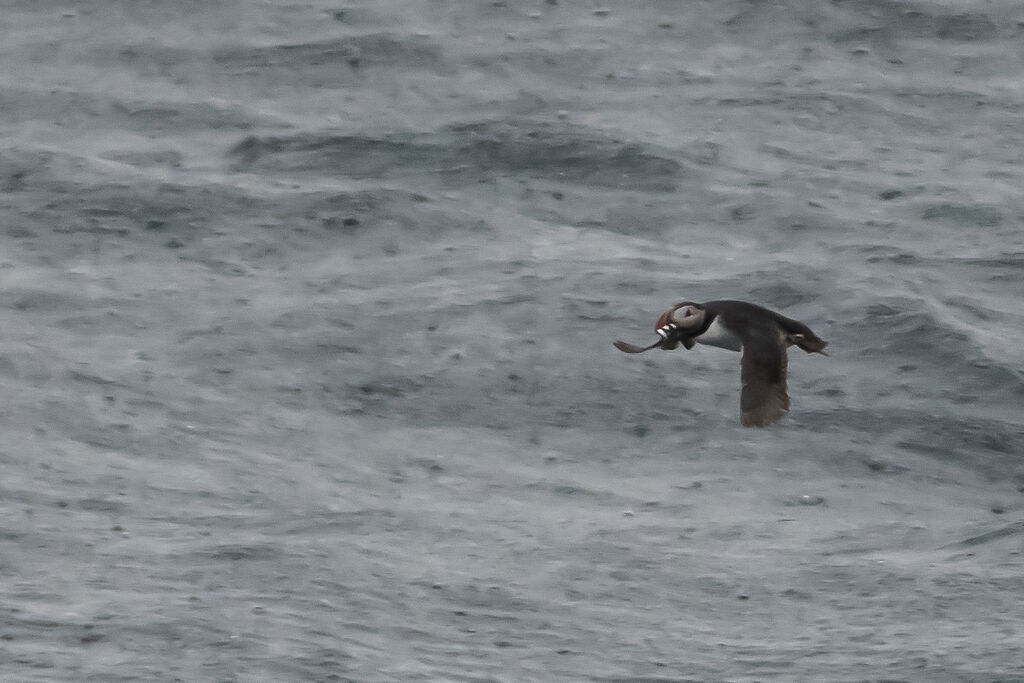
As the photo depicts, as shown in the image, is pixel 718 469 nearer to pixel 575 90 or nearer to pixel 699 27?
pixel 575 90

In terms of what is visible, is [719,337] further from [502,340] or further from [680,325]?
[502,340]

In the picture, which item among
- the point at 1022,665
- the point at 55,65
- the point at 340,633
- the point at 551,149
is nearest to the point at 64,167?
the point at 55,65

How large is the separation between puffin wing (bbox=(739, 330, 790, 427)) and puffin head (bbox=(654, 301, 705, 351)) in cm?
38

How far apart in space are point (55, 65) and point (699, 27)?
6.81m

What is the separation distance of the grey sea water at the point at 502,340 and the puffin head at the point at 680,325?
264 cm

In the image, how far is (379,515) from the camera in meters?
16.5

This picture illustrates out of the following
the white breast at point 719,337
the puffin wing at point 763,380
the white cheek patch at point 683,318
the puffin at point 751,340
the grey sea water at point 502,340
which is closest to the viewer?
the puffin wing at point 763,380

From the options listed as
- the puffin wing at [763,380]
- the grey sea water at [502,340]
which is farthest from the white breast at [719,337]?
the grey sea water at [502,340]

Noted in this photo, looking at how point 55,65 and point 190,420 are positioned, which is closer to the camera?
point 190,420

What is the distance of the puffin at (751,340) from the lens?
1168 cm

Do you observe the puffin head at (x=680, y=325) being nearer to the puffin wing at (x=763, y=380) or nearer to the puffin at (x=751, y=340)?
the puffin at (x=751, y=340)

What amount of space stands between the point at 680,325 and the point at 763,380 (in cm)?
90

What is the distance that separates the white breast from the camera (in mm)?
12477

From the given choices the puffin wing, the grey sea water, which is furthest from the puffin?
the grey sea water
